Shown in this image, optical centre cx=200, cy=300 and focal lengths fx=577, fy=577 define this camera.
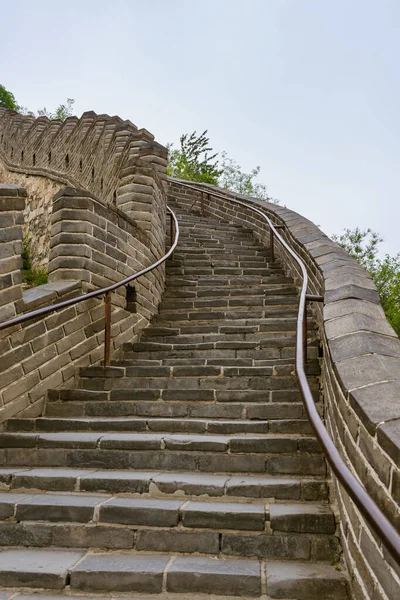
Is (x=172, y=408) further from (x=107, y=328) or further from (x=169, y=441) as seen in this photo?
(x=107, y=328)

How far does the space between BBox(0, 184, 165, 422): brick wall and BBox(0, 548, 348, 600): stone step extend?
1742 mm

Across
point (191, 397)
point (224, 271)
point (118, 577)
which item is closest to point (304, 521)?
point (118, 577)

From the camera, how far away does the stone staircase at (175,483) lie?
8.98 ft

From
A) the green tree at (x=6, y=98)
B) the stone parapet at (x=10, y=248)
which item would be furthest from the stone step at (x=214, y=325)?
the green tree at (x=6, y=98)

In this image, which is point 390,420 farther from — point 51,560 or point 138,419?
point 138,419

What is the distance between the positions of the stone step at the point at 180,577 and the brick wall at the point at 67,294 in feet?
5.72

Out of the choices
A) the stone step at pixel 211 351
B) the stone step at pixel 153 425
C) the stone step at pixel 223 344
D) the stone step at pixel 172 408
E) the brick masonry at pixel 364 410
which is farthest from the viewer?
the stone step at pixel 223 344

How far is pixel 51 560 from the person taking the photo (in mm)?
2918

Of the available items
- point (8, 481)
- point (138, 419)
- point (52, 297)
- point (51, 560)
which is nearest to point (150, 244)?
point (52, 297)

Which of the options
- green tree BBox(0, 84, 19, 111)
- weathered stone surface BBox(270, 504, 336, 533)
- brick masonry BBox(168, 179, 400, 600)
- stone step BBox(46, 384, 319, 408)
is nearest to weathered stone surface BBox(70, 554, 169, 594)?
weathered stone surface BBox(270, 504, 336, 533)

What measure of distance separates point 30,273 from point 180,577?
947 centimetres

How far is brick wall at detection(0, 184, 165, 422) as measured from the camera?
4414mm

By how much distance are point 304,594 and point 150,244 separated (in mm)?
5097

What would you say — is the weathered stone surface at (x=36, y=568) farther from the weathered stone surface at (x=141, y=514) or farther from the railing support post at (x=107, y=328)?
the railing support post at (x=107, y=328)
